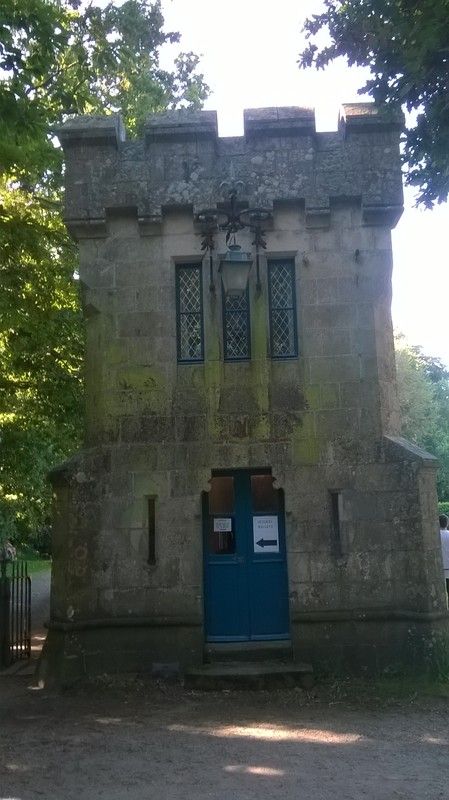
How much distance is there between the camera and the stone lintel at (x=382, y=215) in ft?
31.6

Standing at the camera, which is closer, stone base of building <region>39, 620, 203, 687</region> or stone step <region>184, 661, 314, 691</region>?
stone step <region>184, 661, 314, 691</region>

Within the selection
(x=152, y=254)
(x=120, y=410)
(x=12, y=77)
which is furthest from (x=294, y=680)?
(x=12, y=77)

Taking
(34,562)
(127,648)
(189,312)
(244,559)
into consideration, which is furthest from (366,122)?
(34,562)

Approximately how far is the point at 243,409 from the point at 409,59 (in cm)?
429

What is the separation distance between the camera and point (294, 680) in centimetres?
860

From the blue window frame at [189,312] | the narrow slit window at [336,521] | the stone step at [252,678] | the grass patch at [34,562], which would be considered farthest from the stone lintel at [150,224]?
the grass patch at [34,562]

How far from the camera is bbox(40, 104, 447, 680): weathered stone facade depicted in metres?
9.06

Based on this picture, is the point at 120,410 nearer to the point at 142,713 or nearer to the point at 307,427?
the point at 307,427

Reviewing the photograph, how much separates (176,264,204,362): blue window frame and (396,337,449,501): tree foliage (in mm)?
27499

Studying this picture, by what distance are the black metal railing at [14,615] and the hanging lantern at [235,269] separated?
5684 mm

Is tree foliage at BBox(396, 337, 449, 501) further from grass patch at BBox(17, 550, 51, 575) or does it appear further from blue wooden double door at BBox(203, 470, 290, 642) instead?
blue wooden double door at BBox(203, 470, 290, 642)

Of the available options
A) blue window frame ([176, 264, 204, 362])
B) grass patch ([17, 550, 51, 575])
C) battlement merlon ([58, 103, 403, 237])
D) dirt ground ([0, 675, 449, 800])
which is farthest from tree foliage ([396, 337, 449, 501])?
dirt ground ([0, 675, 449, 800])

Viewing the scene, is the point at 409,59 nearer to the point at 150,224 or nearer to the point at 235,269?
the point at 235,269

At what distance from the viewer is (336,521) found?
9.30m
